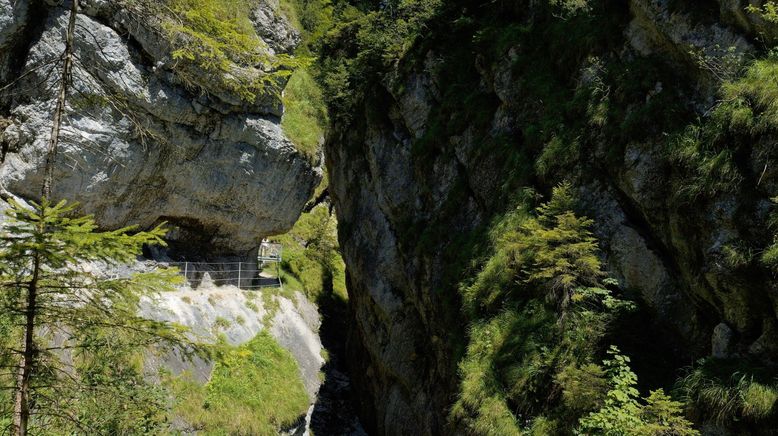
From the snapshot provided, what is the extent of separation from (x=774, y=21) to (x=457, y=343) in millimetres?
7933

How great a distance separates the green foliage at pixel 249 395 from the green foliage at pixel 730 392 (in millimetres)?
12361

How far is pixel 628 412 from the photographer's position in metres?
6.83

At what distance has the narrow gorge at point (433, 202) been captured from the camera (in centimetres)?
671

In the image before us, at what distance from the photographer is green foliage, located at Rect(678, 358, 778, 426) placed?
19.4 ft

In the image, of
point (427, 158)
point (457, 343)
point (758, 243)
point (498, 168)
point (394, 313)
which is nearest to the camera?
point (758, 243)

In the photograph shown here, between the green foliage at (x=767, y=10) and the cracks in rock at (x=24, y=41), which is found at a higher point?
the cracks in rock at (x=24, y=41)

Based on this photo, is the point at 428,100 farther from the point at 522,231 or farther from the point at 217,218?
the point at 217,218

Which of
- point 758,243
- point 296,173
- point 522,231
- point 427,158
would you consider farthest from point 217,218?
point 758,243

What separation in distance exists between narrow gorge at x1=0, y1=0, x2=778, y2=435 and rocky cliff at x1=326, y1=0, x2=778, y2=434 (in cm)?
6

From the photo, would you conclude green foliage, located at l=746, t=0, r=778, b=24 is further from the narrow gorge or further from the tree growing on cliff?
the tree growing on cliff

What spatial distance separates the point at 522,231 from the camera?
10.5 m

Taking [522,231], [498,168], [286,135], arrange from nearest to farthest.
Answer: [522,231] → [498,168] → [286,135]

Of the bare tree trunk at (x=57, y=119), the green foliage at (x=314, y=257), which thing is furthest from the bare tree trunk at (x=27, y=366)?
the green foliage at (x=314, y=257)

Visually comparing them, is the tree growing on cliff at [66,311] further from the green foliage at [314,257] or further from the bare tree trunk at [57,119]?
the green foliage at [314,257]
